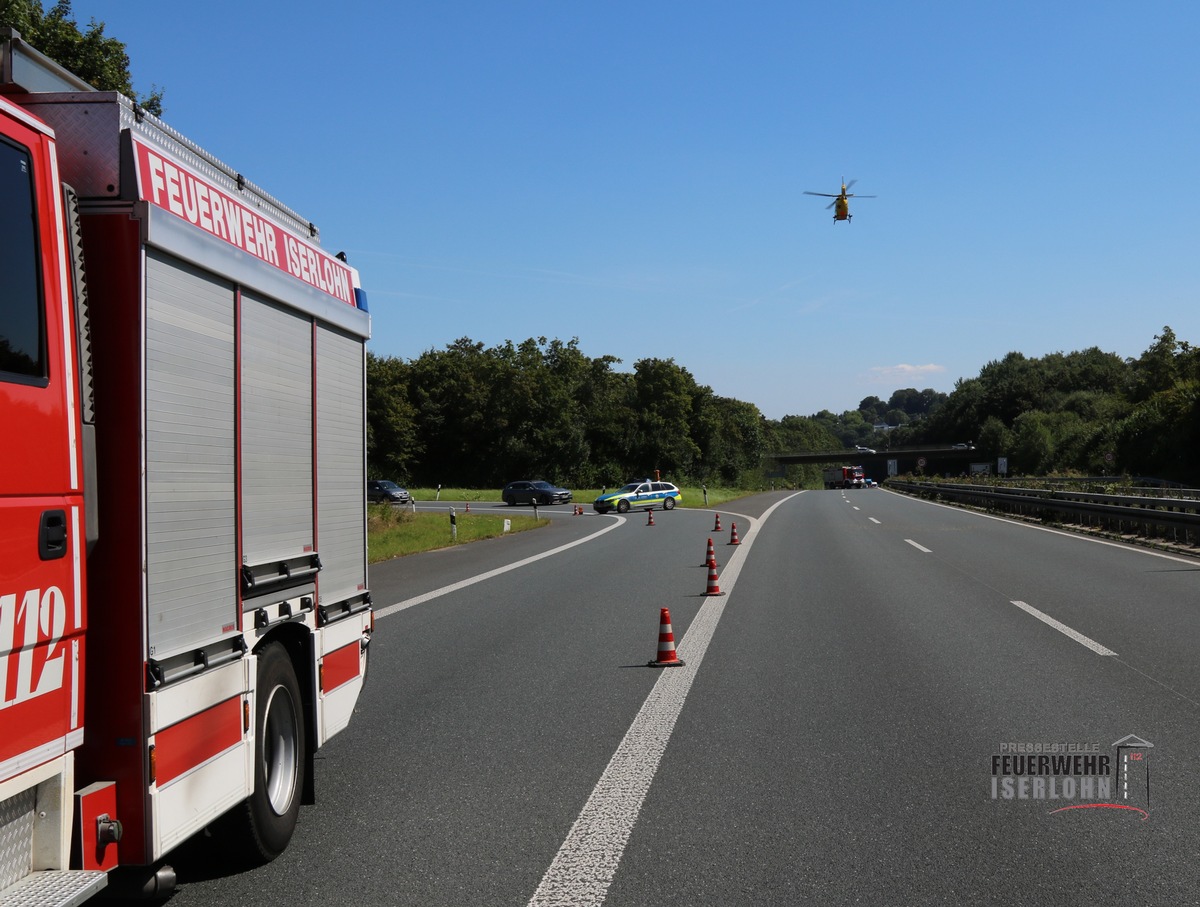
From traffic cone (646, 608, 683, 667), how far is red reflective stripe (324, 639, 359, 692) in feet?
12.0

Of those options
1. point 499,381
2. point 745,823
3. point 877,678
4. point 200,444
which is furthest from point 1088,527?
point 499,381

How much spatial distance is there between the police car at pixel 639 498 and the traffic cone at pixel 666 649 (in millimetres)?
38957

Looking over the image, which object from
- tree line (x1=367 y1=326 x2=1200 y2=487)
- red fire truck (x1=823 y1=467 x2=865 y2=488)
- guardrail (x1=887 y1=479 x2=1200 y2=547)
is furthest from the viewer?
red fire truck (x1=823 y1=467 x2=865 y2=488)

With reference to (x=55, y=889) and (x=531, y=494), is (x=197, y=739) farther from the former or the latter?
(x=531, y=494)

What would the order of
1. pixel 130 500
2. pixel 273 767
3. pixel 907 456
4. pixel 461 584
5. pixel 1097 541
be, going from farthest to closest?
1. pixel 907 456
2. pixel 1097 541
3. pixel 461 584
4. pixel 273 767
5. pixel 130 500

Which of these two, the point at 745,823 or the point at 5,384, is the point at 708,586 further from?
the point at 5,384

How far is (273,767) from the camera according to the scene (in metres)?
4.99

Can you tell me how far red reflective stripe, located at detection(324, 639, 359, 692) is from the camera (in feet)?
18.7

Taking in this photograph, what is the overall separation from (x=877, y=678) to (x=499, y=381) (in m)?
87.8

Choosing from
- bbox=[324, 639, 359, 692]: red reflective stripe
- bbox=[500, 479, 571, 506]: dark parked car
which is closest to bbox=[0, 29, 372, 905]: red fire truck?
bbox=[324, 639, 359, 692]: red reflective stripe

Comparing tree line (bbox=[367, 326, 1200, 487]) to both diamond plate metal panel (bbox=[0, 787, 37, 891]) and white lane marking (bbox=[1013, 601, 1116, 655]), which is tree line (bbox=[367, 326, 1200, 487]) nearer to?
white lane marking (bbox=[1013, 601, 1116, 655])

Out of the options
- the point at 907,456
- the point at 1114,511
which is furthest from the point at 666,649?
the point at 907,456

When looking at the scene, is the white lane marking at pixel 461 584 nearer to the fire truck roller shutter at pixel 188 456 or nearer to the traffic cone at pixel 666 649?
the traffic cone at pixel 666 649

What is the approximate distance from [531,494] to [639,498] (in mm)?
10683
